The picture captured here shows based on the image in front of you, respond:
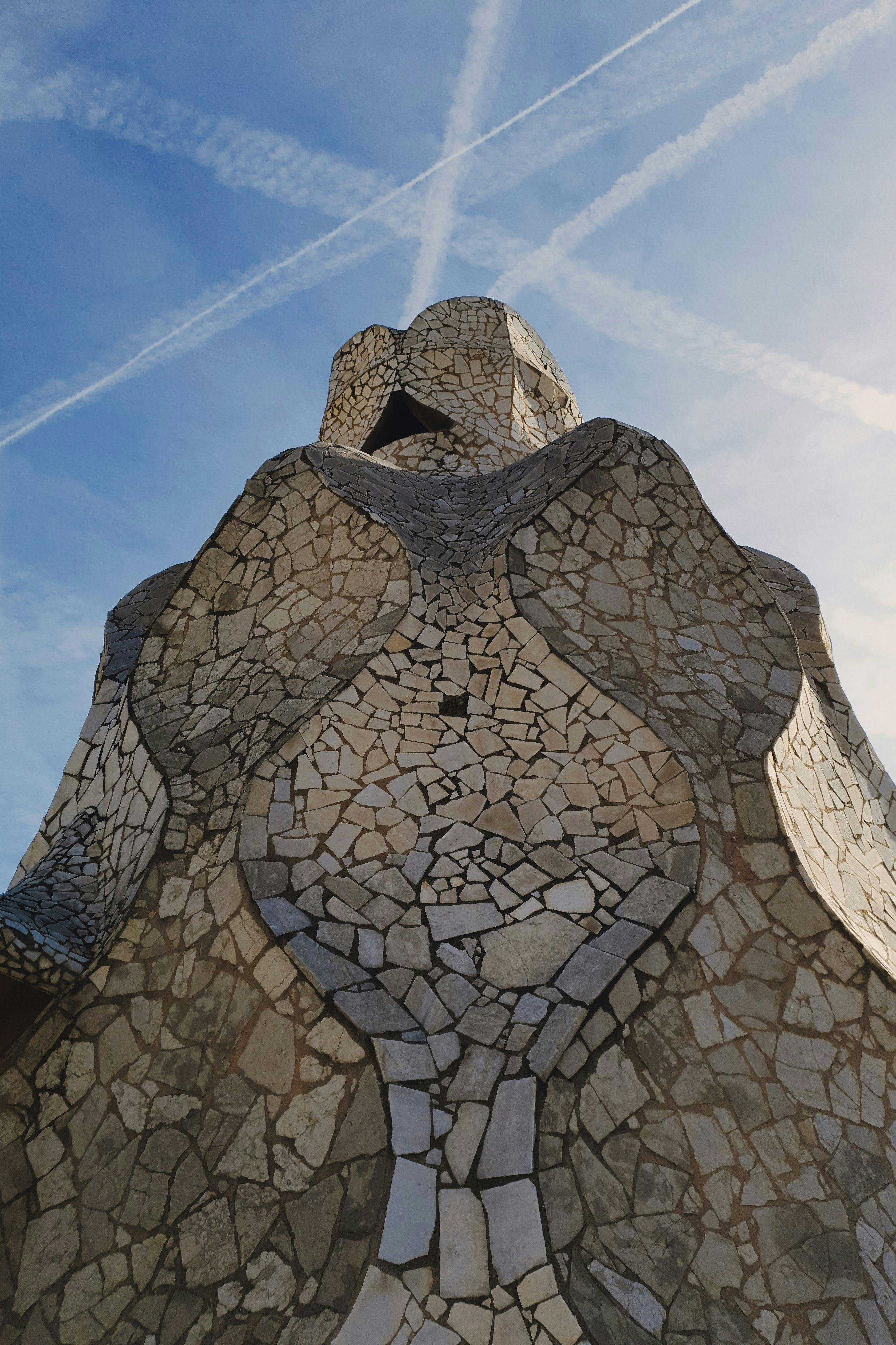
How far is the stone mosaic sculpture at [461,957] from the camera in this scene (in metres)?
3.47

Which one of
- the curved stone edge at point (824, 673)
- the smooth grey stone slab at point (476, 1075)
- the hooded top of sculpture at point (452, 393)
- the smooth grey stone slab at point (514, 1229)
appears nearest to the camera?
the smooth grey stone slab at point (514, 1229)

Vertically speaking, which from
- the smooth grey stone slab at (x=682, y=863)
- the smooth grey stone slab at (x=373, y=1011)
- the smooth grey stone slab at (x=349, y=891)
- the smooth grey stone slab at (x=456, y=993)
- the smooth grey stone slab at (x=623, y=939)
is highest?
the smooth grey stone slab at (x=682, y=863)

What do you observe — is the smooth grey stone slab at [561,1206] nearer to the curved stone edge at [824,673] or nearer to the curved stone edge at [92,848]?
the curved stone edge at [92,848]

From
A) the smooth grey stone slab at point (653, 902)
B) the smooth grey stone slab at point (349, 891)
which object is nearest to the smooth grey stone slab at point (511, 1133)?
the smooth grey stone slab at point (653, 902)

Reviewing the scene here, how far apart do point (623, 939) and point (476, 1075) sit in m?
0.91

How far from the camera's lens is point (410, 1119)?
359 centimetres

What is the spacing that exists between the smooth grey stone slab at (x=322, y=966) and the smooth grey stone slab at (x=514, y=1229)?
1016 mm

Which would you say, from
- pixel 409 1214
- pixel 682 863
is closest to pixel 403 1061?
pixel 409 1214

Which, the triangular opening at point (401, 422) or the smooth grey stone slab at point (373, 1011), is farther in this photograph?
the triangular opening at point (401, 422)

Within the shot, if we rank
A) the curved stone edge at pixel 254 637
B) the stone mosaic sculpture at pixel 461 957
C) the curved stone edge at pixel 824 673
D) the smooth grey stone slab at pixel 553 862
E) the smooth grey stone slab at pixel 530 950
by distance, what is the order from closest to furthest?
1. the stone mosaic sculpture at pixel 461 957
2. the smooth grey stone slab at pixel 530 950
3. the smooth grey stone slab at pixel 553 862
4. the curved stone edge at pixel 254 637
5. the curved stone edge at pixel 824 673

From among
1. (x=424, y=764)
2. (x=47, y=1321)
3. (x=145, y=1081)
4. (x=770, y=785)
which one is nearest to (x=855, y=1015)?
(x=770, y=785)

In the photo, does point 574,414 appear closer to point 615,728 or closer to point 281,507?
point 281,507

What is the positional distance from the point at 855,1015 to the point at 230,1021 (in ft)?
9.01

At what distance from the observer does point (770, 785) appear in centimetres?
497
